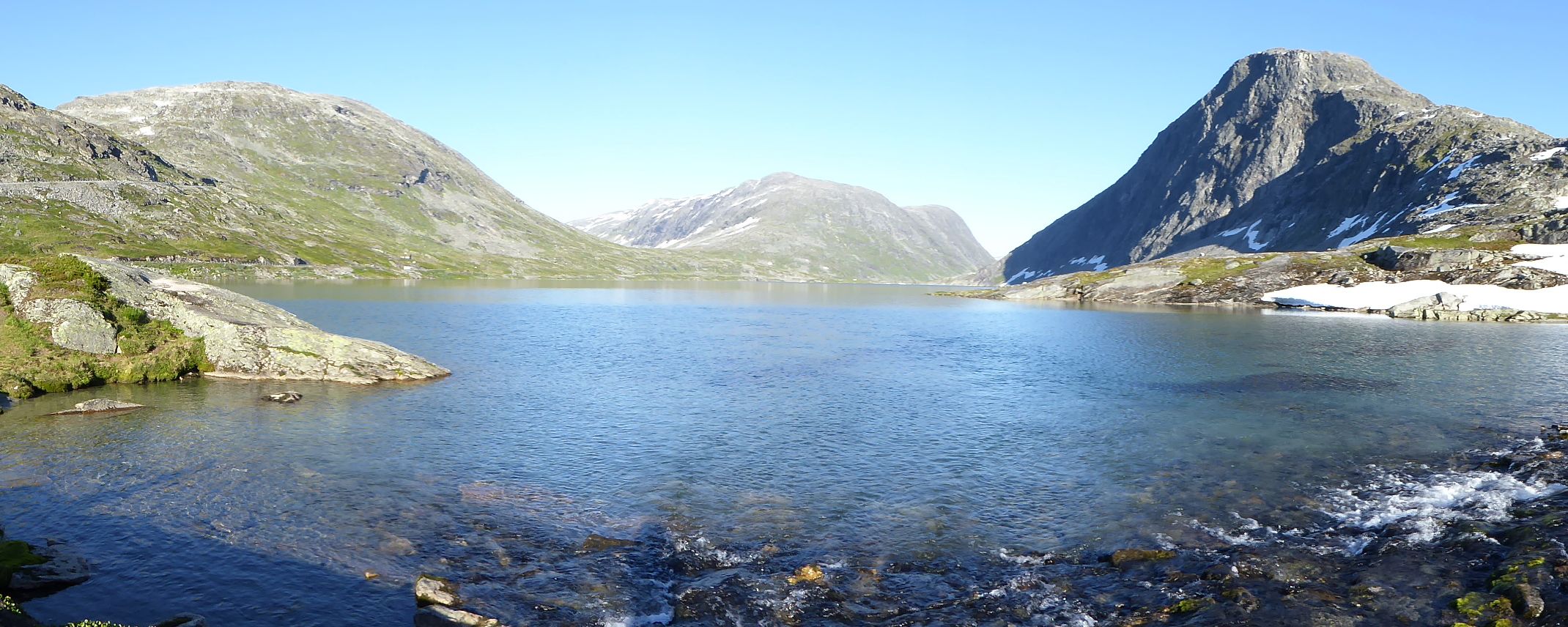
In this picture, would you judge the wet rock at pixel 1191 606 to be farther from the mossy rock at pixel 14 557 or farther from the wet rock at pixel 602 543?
the mossy rock at pixel 14 557

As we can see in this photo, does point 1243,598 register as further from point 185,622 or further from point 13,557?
point 13,557

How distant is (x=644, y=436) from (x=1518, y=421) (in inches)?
1884

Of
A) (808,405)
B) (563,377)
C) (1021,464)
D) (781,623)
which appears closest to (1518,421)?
(1021,464)

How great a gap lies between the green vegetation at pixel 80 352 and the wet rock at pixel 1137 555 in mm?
56396

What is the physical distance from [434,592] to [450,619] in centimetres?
153

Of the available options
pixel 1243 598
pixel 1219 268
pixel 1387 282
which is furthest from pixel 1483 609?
pixel 1219 268

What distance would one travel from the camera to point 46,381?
A: 4509 centimetres

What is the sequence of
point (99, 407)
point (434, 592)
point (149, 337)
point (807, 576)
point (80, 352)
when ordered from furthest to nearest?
point (149, 337) → point (80, 352) → point (99, 407) → point (807, 576) → point (434, 592)

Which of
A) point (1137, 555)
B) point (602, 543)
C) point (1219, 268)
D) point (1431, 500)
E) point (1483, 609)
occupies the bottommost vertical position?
point (602, 543)

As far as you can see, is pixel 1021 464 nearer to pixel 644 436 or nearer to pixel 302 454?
pixel 644 436

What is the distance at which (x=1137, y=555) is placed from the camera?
78.6ft

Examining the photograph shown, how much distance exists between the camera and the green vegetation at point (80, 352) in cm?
4512

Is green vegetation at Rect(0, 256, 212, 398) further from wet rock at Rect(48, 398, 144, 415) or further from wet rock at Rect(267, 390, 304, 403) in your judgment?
wet rock at Rect(267, 390, 304, 403)

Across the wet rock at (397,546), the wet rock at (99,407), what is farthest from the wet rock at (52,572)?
the wet rock at (99,407)
